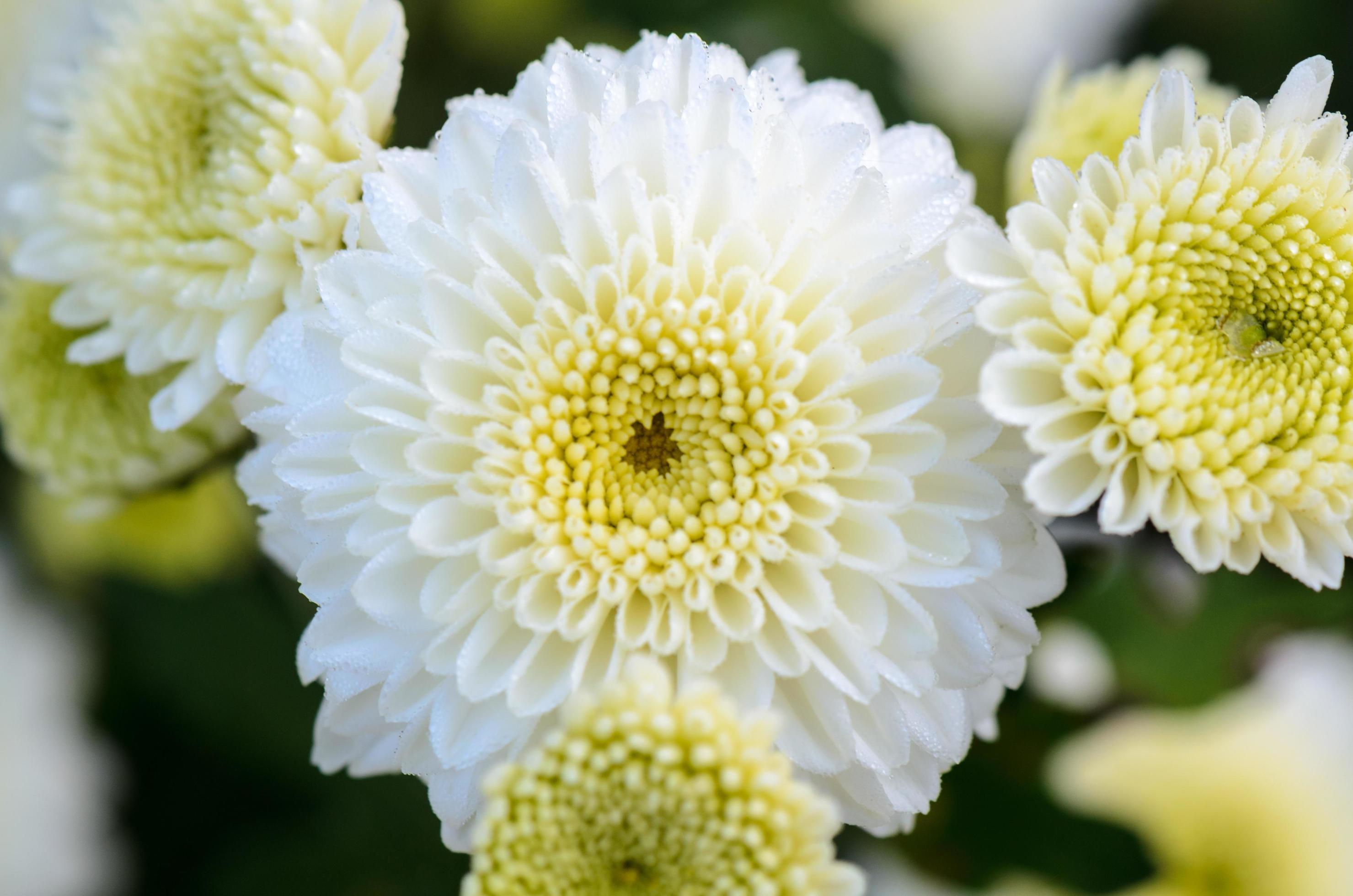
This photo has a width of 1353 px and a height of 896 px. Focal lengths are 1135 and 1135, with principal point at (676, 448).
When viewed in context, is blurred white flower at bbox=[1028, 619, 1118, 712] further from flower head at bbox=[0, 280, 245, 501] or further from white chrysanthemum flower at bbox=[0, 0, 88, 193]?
white chrysanthemum flower at bbox=[0, 0, 88, 193]

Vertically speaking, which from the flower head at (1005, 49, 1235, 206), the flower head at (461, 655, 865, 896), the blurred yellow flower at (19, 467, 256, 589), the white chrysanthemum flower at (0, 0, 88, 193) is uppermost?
the flower head at (1005, 49, 1235, 206)

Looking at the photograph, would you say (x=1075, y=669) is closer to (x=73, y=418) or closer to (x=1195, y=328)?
(x=1195, y=328)

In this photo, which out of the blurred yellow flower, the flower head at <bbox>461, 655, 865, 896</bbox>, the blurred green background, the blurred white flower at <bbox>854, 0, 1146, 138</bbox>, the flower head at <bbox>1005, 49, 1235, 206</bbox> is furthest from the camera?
the blurred white flower at <bbox>854, 0, 1146, 138</bbox>

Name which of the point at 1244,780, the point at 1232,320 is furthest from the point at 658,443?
the point at 1244,780

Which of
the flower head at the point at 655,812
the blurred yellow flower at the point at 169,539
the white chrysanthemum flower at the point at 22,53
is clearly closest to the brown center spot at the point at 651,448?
the flower head at the point at 655,812

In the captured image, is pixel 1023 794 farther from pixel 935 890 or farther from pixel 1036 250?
pixel 1036 250

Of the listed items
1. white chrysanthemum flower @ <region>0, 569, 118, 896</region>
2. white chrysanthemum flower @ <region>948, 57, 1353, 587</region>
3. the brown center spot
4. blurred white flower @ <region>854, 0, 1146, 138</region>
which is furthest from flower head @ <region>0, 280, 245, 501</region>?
blurred white flower @ <region>854, 0, 1146, 138</region>

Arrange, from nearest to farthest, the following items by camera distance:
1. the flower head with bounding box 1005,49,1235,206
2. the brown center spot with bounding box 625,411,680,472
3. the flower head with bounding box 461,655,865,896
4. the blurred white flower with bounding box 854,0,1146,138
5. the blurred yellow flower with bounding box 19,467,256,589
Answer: the flower head with bounding box 461,655,865,896 → the brown center spot with bounding box 625,411,680,472 → the flower head with bounding box 1005,49,1235,206 → the blurred yellow flower with bounding box 19,467,256,589 → the blurred white flower with bounding box 854,0,1146,138
